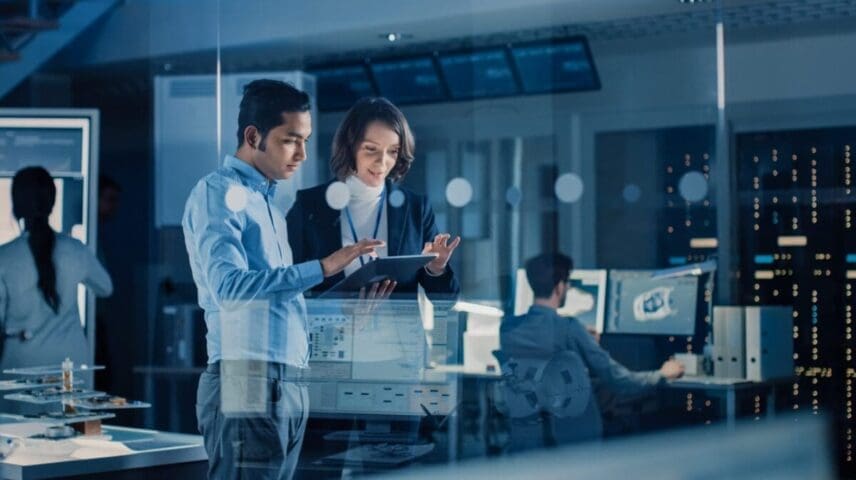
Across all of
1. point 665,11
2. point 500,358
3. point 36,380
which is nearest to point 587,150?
point 665,11

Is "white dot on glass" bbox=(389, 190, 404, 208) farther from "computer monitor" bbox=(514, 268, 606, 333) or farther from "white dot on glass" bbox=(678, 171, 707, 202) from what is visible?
"white dot on glass" bbox=(678, 171, 707, 202)

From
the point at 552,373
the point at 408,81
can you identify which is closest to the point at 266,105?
the point at 408,81

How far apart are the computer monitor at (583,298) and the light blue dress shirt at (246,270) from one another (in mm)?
1459

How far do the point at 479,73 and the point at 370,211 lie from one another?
6.23 ft

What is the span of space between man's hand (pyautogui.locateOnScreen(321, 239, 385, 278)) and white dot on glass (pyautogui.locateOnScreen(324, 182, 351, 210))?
163 millimetres

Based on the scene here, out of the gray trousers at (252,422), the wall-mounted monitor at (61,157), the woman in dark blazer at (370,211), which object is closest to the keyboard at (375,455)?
the gray trousers at (252,422)

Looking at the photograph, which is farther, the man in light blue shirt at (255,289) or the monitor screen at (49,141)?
the monitor screen at (49,141)

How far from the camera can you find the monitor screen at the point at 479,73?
18.6 feet

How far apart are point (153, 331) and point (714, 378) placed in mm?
4711

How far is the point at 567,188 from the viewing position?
592cm

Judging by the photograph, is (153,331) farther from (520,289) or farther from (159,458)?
(159,458)

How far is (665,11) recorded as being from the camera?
5.50 meters

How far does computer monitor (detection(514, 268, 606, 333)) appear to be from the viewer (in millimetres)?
5109

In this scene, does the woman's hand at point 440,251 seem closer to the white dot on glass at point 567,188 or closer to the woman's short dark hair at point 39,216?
the woman's short dark hair at point 39,216
